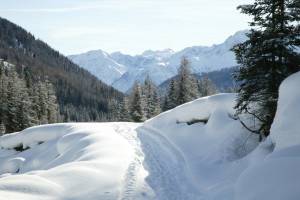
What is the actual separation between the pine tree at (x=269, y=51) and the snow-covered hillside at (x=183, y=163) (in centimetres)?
281

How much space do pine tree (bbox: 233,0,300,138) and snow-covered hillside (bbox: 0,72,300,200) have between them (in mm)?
2810

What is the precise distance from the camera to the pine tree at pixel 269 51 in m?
19.7

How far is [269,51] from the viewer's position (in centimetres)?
2005

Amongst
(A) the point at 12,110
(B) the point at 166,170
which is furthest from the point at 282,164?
(A) the point at 12,110

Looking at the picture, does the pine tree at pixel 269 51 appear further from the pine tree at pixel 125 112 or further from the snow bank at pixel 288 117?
the pine tree at pixel 125 112

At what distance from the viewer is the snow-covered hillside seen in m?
13.1

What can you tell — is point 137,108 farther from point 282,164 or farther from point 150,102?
point 282,164

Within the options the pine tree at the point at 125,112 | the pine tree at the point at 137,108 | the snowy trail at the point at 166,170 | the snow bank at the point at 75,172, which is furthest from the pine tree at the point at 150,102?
the snowy trail at the point at 166,170

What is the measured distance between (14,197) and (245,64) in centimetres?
1392

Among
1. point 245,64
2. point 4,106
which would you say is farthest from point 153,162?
point 4,106

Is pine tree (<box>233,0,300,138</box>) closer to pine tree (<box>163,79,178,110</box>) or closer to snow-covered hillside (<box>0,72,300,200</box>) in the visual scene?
snow-covered hillside (<box>0,72,300,200</box>)

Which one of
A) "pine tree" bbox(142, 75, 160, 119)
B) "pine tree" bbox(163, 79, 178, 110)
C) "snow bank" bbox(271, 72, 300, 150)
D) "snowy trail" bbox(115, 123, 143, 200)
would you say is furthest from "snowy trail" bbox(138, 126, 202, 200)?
"pine tree" bbox(142, 75, 160, 119)

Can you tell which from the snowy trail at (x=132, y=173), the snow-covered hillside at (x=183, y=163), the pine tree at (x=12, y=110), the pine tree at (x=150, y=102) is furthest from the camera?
the pine tree at (x=150, y=102)

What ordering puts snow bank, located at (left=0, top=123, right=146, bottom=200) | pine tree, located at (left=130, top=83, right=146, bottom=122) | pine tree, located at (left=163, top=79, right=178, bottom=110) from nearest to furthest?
snow bank, located at (left=0, top=123, right=146, bottom=200) → pine tree, located at (left=163, top=79, right=178, bottom=110) → pine tree, located at (left=130, top=83, right=146, bottom=122)
